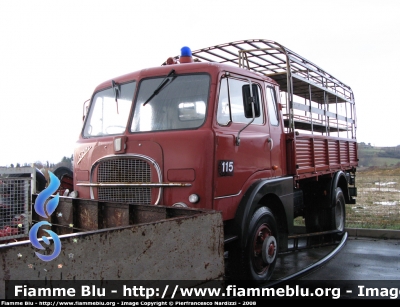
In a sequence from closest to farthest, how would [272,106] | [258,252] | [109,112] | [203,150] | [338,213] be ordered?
[203,150] < [258,252] < [109,112] < [272,106] < [338,213]

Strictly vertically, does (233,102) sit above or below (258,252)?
above

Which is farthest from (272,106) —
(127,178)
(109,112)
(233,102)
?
(127,178)

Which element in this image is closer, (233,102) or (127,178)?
(127,178)

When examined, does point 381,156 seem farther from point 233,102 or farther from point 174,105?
point 174,105

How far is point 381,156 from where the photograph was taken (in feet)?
130

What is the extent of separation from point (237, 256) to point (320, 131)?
4.06m

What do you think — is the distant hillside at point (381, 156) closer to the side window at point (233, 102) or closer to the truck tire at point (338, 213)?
the truck tire at point (338, 213)

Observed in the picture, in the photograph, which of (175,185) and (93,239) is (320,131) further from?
(93,239)

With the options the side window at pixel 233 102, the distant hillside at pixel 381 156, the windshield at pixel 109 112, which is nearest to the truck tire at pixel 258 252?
the side window at pixel 233 102

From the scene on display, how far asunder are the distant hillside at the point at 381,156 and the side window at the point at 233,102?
114 feet

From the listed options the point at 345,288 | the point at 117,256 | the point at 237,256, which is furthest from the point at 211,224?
the point at 345,288

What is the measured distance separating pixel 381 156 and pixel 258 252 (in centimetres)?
3950

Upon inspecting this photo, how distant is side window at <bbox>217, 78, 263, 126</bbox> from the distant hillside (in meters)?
34.8

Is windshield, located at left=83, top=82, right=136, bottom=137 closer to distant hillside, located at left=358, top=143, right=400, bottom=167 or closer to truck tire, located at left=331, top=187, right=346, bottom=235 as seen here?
truck tire, located at left=331, top=187, right=346, bottom=235
